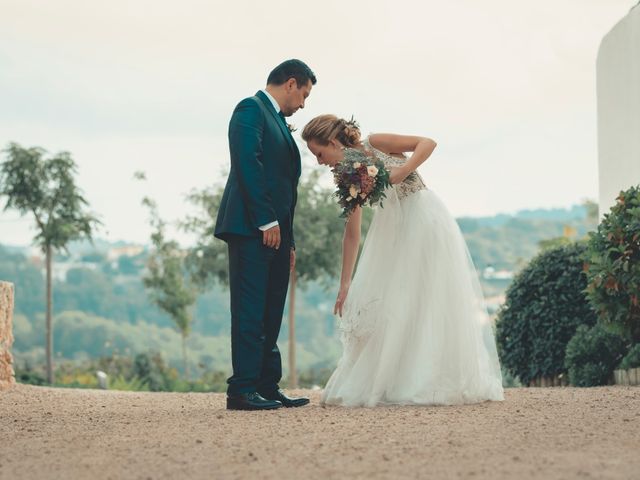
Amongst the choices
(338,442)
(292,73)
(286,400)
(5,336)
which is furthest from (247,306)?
(5,336)

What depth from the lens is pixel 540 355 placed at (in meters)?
11.6

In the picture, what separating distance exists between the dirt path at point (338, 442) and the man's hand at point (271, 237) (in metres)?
1.13

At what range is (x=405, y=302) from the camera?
7.25m

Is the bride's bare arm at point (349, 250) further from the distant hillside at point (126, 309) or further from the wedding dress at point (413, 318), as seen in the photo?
the distant hillside at point (126, 309)

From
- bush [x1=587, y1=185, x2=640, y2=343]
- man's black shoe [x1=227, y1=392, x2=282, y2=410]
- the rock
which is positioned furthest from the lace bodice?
the rock

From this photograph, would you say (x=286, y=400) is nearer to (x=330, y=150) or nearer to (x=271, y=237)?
(x=271, y=237)

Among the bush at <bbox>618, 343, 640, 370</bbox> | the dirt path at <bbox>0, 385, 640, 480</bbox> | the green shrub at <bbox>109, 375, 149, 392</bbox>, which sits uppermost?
the bush at <bbox>618, 343, 640, 370</bbox>

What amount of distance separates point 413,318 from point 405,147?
4.04ft

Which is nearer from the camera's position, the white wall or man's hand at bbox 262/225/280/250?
man's hand at bbox 262/225/280/250

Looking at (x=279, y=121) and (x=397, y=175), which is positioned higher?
(x=279, y=121)

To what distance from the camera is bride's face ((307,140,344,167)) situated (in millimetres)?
7262

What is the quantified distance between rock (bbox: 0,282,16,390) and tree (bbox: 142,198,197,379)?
1072 cm

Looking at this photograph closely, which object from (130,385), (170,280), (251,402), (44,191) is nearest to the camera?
(251,402)

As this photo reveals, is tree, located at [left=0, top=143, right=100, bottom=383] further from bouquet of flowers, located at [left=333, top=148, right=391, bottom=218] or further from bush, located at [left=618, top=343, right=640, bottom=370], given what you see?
bouquet of flowers, located at [left=333, top=148, right=391, bottom=218]
